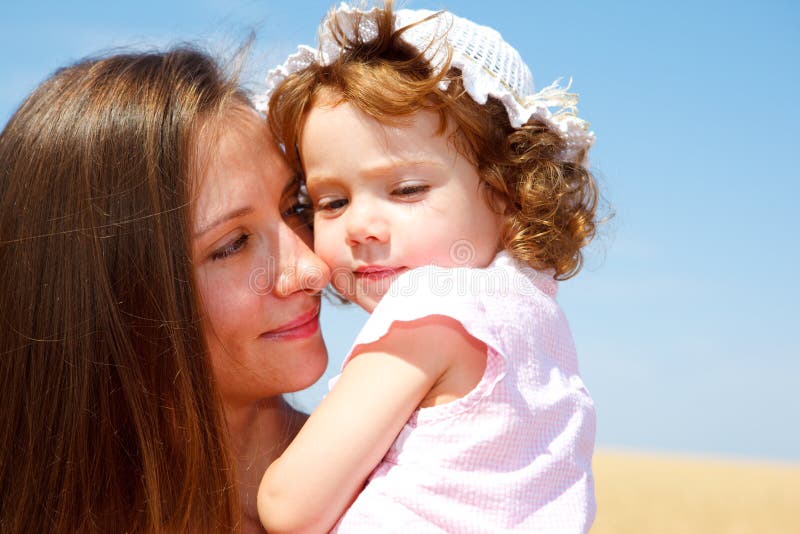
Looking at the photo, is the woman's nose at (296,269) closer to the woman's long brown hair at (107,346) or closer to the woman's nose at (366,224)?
the woman's nose at (366,224)

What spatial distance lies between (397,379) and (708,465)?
36418 millimetres

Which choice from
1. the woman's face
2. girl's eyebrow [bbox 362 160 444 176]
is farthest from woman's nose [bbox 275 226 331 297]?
girl's eyebrow [bbox 362 160 444 176]

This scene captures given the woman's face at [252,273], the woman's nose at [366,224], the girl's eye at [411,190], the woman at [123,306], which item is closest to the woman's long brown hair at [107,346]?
the woman at [123,306]

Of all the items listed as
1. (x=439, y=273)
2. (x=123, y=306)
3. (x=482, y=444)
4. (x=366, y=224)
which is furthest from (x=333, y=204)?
(x=482, y=444)

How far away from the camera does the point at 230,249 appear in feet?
9.41

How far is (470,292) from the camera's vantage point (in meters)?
2.44

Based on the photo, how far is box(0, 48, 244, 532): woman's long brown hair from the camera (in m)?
2.70

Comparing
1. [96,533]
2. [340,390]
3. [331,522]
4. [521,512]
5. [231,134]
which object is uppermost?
[231,134]

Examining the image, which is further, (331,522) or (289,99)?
(289,99)

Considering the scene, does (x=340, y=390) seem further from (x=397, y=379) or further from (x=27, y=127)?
(x=27, y=127)

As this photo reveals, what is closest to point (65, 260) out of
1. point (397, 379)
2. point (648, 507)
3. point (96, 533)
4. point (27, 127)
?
point (27, 127)

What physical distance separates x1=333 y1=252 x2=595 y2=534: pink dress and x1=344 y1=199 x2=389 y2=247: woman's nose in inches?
13.9

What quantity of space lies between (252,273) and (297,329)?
29 cm

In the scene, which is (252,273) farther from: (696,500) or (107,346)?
(696,500)
